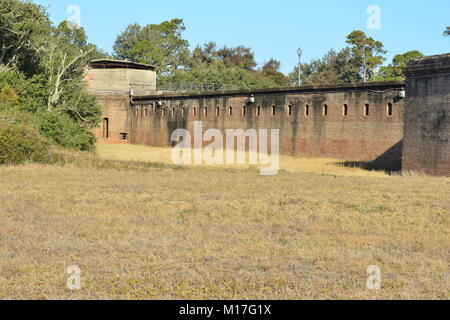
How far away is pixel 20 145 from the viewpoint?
2406 cm

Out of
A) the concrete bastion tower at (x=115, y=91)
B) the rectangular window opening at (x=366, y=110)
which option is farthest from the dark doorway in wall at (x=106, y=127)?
the rectangular window opening at (x=366, y=110)

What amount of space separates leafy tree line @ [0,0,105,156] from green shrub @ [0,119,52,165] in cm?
500

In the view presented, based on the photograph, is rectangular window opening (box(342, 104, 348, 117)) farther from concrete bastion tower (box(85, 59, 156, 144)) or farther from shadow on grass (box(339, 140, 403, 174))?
concrete bastion tower (box(85, 59, 156, 144))

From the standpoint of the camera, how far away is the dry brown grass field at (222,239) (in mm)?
7301

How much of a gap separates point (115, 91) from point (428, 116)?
113ft

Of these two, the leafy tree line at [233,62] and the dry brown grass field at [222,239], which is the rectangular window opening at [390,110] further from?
the leafy tree line at [233,62]

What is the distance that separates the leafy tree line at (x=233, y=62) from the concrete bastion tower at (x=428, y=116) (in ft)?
149

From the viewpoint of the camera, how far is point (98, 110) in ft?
128

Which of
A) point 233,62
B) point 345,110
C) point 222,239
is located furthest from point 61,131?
point 233,62

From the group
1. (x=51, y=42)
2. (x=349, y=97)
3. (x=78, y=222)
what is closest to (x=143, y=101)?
(x=51, y=42)

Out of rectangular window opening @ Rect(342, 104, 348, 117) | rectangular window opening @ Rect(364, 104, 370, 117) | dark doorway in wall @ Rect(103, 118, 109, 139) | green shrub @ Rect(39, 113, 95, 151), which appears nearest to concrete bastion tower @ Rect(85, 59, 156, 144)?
dark doorway in wall @ Rect(103, 118, 109, 139)
